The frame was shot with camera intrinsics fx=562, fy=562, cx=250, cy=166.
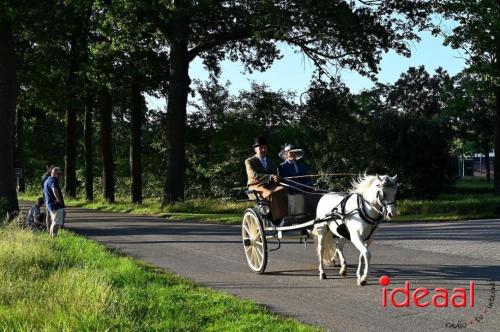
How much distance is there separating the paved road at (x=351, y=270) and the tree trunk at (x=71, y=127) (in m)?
16.1

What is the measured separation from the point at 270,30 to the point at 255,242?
1580cm

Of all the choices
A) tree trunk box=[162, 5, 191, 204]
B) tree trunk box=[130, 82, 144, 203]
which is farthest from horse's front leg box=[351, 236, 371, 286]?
tree trunk box=[130, 82, 144, 203]

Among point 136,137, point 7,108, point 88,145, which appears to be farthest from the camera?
point 88,145

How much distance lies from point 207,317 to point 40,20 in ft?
56.2

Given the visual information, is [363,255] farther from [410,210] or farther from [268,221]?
[410,210]

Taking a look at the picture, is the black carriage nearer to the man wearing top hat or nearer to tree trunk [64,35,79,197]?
the man wearing top hat

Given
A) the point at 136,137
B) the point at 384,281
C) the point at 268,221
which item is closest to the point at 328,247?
the point at 268,221

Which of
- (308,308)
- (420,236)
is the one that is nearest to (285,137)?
(420,236)

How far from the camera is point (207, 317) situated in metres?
6.30

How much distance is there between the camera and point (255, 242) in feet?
31.1

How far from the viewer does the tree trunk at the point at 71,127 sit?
1214 inches

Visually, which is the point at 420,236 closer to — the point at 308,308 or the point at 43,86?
the point at 308,308

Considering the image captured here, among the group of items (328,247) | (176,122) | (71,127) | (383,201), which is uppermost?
(71,127)

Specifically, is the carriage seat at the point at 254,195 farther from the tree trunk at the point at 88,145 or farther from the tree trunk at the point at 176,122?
the tree trunk at the point at 88,145
